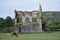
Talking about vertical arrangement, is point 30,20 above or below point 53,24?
above

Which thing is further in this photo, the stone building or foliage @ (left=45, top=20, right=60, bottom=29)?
the stone building

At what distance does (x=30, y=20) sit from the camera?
675 inches

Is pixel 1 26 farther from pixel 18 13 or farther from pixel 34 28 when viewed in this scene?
pixel 18 13

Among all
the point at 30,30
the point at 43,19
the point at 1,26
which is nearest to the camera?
the point at 1,26

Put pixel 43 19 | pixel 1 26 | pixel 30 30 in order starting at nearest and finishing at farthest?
pixel 1 26
pixel 30 30
pixel 43 19

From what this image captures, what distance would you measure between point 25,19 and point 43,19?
156 centimetres

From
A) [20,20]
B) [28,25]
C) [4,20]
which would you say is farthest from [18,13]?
[4,20]

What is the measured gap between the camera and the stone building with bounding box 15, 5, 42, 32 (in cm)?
1581

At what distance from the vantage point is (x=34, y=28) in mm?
16016

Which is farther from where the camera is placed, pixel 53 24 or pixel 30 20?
pixel 30 20

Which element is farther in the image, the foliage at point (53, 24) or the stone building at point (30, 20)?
the stone building at point (30, 20)

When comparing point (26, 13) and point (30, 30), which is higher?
point (26, 13)

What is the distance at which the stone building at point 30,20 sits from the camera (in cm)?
1581

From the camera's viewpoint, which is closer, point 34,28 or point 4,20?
point 4,20
